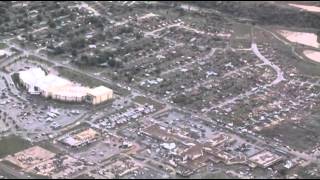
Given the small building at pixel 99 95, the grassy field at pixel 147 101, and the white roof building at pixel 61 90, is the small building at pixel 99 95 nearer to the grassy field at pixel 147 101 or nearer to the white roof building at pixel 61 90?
the white roof building at pixel 61 90

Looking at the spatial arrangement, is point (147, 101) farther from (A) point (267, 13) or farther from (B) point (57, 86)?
(A) point (267, 13)

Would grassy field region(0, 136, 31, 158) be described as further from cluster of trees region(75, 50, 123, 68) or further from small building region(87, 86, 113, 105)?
cluster of trees region(75, 50, 123, 68)

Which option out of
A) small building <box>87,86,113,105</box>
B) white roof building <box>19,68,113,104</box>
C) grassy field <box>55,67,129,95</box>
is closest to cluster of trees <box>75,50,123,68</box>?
grassy field <box>55,67,129,95</box>

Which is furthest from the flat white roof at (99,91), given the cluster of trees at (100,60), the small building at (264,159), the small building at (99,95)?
the small building at (264,159)

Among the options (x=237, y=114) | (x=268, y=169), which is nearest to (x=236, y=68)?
(x=237, y=114)

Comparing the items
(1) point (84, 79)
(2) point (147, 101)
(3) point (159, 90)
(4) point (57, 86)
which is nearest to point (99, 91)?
(4) point (57, 86)

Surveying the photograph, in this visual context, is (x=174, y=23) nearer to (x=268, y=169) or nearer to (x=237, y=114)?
(x=237, y=114)

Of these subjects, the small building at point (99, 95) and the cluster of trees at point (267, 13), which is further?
the cluster of trees at point (267, 13)
